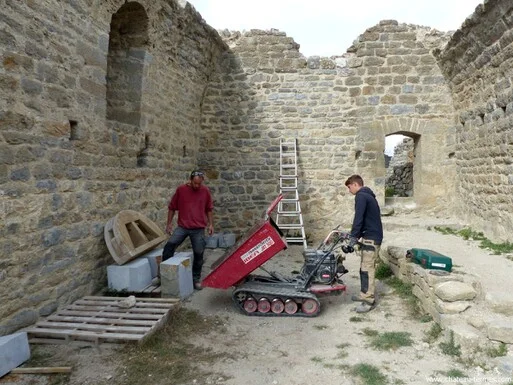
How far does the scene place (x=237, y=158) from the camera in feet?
28.8

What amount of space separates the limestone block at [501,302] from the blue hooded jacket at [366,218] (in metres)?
1.20

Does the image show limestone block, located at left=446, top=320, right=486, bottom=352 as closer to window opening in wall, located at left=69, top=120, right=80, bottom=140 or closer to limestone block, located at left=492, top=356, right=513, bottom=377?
limestone block, located at left=492, top=356, right=513, bottom=377

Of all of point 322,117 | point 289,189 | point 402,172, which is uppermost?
point 322,117

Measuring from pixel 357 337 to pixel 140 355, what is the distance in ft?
6.50

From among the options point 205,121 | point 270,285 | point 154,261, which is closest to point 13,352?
point 154,261

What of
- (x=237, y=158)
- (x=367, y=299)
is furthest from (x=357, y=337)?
(x=237, y=158)

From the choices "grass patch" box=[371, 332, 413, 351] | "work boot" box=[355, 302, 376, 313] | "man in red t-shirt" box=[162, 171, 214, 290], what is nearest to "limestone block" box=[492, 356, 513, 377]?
"grass patch" box=[371, 332, 413, 351]

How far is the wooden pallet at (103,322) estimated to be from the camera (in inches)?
140

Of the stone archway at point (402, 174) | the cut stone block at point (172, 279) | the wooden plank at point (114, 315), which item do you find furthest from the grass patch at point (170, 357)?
the stone archway at point (402, 174)

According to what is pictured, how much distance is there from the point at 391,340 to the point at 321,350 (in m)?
0.67

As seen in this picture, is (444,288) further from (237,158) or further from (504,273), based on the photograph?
(237,158)

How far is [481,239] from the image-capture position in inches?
268

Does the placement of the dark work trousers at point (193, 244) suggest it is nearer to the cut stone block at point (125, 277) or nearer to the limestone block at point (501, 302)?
the cut stone block at point (125, 277)

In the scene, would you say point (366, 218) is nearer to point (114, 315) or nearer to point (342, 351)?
point (342, 351)
